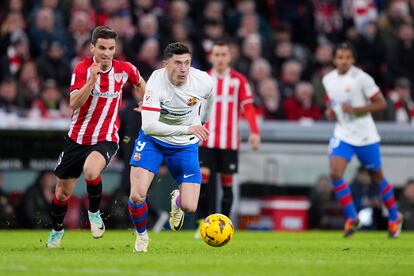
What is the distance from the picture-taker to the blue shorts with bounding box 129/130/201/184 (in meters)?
11.2

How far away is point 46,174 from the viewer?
1770 cm

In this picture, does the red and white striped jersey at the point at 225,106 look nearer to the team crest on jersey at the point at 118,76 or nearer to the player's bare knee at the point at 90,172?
the team crest on jersey at the point at 118,76

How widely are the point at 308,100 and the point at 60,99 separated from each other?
15.4ft

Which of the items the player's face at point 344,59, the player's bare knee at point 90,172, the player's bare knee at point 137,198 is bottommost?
the player's bare knee at point 137,198

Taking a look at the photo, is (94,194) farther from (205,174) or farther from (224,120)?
(224,120)

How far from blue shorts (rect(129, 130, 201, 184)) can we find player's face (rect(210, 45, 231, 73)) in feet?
11.9

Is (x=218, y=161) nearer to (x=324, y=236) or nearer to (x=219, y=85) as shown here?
(x=219, y=85)

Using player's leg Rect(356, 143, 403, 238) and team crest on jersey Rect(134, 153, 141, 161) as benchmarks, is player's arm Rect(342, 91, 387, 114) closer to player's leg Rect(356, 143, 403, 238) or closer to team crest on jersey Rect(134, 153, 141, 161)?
player's leg Rect(356, 143, 403, 238)

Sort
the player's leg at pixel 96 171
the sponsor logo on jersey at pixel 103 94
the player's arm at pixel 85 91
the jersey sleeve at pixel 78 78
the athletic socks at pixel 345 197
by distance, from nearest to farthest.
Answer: the player's arm at pixel 85 91
the jersey sleeve at pixel 78 78
the player's leg at pixel 96 171
the sponsor logo on jersey at pixel 103 94
the athletic socks at pixel 345 197

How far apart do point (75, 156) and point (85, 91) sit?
0.90 m

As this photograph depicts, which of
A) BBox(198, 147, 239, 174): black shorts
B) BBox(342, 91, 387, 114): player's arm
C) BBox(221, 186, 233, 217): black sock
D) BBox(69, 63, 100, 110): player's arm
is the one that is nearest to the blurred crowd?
BBox(198, 147, 239, 174): black shorts

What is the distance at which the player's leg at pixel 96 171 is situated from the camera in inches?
448

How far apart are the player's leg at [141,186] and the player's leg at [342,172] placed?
461cm

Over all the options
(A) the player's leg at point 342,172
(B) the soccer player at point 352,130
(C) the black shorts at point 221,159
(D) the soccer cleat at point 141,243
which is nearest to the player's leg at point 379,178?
(B) the soccer player at point 352,130
